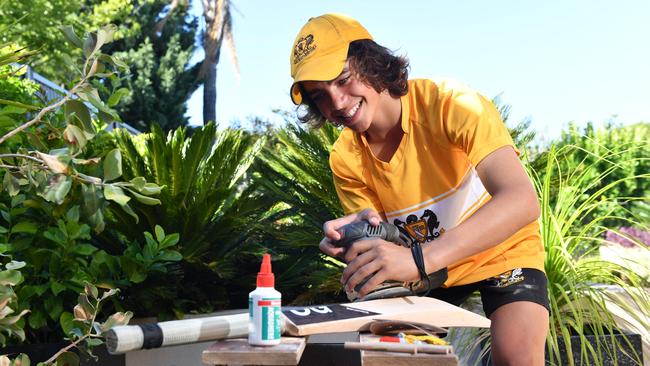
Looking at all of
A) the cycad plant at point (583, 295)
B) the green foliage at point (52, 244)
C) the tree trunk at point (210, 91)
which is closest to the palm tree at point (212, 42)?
the tree trunk at point (210, 91)

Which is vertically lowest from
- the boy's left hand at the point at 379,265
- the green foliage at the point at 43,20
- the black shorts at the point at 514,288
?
the black shorts at the point at 514,288

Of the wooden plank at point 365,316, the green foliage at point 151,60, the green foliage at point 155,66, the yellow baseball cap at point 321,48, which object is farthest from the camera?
the green foliage at point 155,66

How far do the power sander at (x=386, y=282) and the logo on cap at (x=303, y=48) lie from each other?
64 cm

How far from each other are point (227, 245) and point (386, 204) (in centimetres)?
198

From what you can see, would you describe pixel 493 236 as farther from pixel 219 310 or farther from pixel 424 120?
pixel 219 310

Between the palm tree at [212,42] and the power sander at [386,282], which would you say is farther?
the palm tree at [212,42]

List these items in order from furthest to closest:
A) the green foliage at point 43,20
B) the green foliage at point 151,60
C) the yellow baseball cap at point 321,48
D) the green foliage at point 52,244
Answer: the green foliage at point 151,60, the green foliage at point 43,20, the green foliage at point 52,244, the yellow baseball cap at point 321,48

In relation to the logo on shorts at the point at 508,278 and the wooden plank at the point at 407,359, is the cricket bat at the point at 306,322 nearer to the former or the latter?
the wooden plank at the point at 407,359

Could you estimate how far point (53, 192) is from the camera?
173cm

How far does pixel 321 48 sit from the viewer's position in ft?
7.72

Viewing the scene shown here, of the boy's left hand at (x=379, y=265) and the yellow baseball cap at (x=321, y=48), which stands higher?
the yellow baseball cap at (x=321, y=48)

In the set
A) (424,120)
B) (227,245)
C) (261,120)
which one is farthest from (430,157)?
(261,120)

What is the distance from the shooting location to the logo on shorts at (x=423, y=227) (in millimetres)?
2508

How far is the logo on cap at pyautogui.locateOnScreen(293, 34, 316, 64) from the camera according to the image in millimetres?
2354
